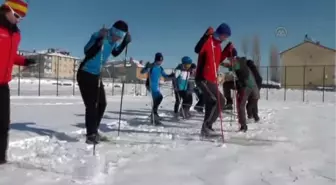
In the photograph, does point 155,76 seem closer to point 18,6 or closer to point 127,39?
point 127,39

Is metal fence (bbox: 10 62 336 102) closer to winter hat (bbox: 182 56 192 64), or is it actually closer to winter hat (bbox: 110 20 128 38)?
winter hat (bbox: 182 56 192 64)

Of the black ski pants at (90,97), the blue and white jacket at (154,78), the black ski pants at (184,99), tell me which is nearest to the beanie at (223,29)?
the black ski pants at (90,97)

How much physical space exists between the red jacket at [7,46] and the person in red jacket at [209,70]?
288cm

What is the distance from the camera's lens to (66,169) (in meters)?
3.46

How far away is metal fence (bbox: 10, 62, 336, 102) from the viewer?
24.4 m

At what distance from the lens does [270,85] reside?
35375 mm

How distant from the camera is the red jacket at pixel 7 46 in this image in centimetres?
369

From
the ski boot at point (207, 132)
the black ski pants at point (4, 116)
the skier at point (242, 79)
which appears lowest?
the ski boot at point (207, 132)

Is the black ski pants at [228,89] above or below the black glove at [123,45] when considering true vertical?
below

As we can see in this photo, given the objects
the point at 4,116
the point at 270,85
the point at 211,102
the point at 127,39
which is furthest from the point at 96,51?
the point at 270,85

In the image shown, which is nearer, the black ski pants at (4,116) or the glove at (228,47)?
the black ski pants at (4,116)

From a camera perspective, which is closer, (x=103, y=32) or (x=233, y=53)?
(x=103, y=32)

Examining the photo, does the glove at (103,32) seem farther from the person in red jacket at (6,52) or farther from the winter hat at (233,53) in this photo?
the winter hat at (233,53)

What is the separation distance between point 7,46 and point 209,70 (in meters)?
3.08
